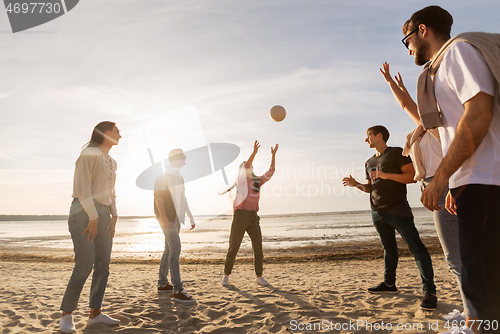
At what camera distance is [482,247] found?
1.50m

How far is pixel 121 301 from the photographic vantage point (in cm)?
478

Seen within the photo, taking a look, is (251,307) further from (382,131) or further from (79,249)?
(382,131)

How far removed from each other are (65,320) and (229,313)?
1.97m

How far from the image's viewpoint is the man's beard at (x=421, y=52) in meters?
2.06

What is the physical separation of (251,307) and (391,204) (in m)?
2.59

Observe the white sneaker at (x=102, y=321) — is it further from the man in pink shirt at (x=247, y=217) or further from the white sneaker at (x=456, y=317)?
the white sneaker at (x=456, y=317)

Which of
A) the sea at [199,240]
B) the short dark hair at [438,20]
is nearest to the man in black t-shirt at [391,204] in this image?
the short dark hair at [438,20]

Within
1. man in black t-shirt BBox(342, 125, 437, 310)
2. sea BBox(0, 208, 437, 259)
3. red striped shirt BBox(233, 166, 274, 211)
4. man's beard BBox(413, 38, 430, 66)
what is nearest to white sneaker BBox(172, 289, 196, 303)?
red striped shirt BBox(233, 166, 274, 211)

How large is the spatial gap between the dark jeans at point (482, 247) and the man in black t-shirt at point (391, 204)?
2.78m

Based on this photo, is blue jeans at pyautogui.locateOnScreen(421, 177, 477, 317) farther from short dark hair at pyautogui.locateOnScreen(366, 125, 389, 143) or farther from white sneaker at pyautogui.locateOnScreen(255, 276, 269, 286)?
white sneaker at pyautogui.locateOnScreen(255, 276, 269, 286)

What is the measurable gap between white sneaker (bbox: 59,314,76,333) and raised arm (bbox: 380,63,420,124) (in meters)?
4.25

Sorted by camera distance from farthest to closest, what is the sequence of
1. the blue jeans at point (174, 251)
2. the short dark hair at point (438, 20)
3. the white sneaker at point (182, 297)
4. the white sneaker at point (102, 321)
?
the blue jeans at point (174, 251) < the white sneaker at point (182, 297) < the white sneaker at point (102, 321) < the short dark hair at point (438, 20)

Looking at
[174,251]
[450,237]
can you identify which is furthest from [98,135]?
[450,237]

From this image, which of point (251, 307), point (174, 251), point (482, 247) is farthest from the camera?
point (174, 251)
